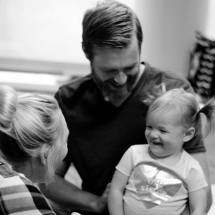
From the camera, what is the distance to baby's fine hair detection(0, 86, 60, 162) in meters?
1.17

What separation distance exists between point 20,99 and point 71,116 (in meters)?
Answer: 0.53

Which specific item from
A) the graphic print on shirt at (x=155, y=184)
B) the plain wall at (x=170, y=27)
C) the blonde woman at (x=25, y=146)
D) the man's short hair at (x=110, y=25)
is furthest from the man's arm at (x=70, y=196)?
the plain wall at (x=170, y=27)

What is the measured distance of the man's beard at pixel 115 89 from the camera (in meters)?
1.61

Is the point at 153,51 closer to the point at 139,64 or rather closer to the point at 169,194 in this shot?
the point at 139,64

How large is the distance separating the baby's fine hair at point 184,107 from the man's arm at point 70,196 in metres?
0.40

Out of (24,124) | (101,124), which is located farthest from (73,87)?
(24,124)

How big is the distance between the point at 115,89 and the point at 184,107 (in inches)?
10.4

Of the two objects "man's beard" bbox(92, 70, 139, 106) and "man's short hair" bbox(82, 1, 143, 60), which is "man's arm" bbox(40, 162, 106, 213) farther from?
"man's short hair" bbox(82, 1, 143, 60)

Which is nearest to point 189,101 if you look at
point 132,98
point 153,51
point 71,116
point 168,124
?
point 168,124

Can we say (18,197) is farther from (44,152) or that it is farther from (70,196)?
(70,196)

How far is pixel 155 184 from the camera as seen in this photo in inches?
59.3

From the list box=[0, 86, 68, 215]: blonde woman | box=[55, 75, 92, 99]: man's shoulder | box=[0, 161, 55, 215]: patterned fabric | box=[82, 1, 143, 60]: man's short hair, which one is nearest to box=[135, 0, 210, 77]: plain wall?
box=[55, 75, 92, 99]: man's shoulder

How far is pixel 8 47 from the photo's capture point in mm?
3492

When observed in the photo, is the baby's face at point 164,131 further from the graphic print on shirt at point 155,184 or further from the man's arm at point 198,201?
the man's arm at point 198,201
